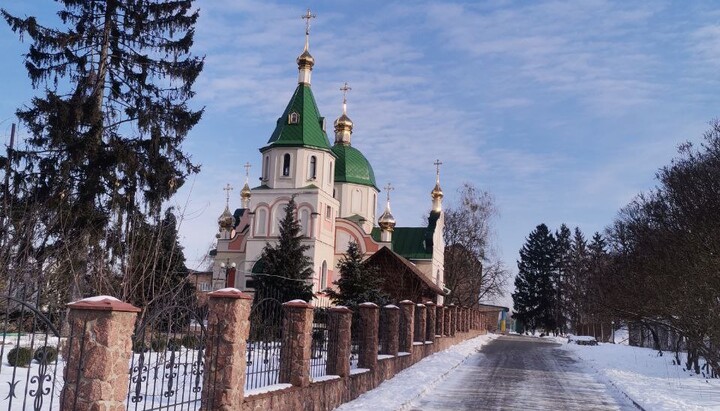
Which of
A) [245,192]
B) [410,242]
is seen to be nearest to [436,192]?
[410,242]

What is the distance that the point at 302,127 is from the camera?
3422 cm

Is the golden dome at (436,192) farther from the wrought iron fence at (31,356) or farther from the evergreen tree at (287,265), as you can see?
the wrought iron fence at (31,356)

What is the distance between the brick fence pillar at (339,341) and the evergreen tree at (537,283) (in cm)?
6065

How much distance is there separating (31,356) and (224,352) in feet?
7.92

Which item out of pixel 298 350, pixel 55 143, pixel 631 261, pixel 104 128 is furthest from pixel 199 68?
pixel 631 261

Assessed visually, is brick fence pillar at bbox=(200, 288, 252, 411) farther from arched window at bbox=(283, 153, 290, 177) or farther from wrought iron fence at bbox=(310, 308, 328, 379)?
arched window at bbox=(283, 153, 290, 177)

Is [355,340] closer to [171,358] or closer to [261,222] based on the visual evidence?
[171,358]

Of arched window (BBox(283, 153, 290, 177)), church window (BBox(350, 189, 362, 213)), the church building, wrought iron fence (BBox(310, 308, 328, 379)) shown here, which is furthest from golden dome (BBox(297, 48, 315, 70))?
wrought iron fence (BBox(310, 308, 328, 379))

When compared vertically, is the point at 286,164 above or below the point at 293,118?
below

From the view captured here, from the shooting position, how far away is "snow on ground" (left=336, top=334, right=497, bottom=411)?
9852 millimetres

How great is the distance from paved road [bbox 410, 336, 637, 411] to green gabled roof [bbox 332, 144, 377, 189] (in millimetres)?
25185

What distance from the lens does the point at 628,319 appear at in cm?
2425

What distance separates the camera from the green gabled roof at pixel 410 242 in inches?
1747

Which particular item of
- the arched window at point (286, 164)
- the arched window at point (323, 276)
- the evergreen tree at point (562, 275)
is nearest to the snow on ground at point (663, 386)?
the arched window at point (323, 276)
